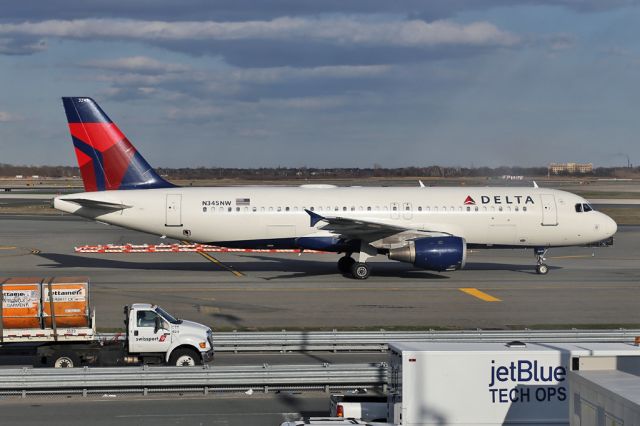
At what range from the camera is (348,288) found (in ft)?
128

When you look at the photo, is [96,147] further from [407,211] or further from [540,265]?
[540,265]

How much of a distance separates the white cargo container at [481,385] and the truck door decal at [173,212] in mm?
27013

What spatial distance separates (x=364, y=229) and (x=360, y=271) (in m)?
2.17

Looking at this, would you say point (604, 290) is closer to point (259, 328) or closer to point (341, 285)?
point (341, 285)

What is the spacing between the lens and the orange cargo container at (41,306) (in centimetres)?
2314

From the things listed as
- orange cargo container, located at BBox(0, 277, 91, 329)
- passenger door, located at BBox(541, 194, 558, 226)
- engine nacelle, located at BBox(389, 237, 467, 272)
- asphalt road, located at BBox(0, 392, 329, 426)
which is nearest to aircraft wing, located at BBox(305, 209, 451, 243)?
engine nacelle, located at BBox(389, 237, 467, 272)

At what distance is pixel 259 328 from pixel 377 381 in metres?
8.98

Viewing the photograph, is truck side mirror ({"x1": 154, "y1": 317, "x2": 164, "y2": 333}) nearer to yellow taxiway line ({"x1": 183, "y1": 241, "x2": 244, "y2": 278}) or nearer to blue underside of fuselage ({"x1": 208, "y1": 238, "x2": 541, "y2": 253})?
blue underside of fuselage ({"x1": 208, "y1": 238, "x2": 541, "y2": 253})

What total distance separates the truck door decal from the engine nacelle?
10.00m

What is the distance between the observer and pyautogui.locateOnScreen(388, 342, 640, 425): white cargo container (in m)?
15.9

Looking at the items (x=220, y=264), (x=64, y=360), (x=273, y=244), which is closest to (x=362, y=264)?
(x=273, y=244)

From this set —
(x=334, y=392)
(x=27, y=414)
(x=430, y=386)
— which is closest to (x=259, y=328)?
(x=334, y=392)

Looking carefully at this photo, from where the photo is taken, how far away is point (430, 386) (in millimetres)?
15922

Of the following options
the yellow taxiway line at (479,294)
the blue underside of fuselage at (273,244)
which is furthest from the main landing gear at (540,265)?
the yellow taxiway line at (479,294)
